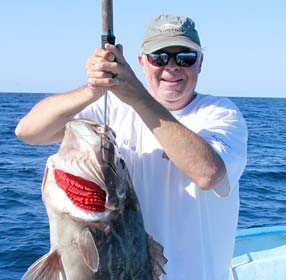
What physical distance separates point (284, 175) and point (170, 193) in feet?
45.9

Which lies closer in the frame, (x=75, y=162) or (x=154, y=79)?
(x=75, y=162)

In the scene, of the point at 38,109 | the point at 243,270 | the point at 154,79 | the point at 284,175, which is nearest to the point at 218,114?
the point at 154,79

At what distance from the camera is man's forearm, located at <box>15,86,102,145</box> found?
288 cm

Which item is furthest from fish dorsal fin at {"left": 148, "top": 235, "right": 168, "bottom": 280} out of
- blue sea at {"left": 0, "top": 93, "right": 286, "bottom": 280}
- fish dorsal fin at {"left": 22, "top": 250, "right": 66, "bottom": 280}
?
blue sea at {"left": 0, "top": 93, "right": 286, "bottom": 280}

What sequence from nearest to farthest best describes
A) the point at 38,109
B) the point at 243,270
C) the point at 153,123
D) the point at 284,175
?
the point at 153,123, the point at 38,109, the point at 243,270, the point at 284,175

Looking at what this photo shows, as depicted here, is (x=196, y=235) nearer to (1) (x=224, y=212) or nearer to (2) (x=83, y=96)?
(1) (x=224, y=212)

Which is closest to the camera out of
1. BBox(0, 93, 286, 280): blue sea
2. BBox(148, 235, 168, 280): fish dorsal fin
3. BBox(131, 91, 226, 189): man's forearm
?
BBox(131, 91, 226, 189): man's forearm

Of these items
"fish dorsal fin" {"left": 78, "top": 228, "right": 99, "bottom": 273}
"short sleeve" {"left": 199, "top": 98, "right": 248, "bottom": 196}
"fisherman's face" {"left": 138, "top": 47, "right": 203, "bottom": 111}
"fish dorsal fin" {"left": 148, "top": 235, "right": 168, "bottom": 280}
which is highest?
"fisherman's face" {"left": 138, "top": 47, "right": 203, "bottom": 111}

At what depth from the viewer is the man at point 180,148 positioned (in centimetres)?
297

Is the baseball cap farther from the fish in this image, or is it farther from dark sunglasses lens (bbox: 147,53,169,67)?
the fish

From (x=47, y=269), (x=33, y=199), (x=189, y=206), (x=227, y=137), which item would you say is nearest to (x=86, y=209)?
(x=47, y=269)

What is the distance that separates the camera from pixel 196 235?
3.29 m

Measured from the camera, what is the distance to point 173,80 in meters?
3.42

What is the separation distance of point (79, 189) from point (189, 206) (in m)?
0.81
